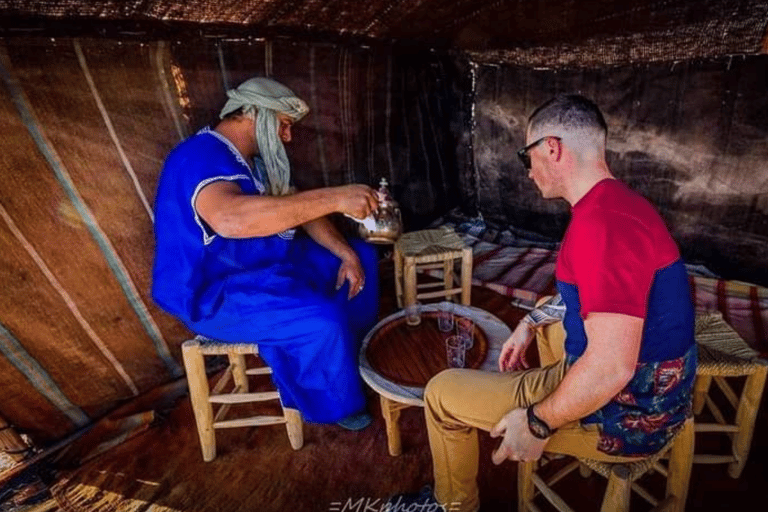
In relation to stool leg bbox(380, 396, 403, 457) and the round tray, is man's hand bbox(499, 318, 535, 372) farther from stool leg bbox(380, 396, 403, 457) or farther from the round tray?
stool leg bbox(380, 396, 403, 457)

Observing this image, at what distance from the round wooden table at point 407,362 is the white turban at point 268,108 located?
1113 mm

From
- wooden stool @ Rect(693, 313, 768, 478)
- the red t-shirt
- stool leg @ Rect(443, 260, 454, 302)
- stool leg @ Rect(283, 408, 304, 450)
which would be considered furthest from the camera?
stool leg @ Rect(443, 260, 454, 302)

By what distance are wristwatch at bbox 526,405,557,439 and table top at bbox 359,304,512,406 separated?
553 millimetres

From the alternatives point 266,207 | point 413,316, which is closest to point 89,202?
point 266,207

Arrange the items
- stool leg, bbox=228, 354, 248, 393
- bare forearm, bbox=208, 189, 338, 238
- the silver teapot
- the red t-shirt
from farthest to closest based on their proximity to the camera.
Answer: stool leg, bbox=228, 354, 248, 393
the silver teapot
bare forearm, bbox=208, 189, 338, 238
the red t-shirt

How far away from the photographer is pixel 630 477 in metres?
1.50

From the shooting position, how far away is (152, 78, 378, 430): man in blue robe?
7.30ft

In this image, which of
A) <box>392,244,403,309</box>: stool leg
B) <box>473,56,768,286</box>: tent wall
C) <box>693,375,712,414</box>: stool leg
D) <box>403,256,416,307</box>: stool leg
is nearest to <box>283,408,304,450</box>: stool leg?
<box>403,256,416,307</box>: stool leg

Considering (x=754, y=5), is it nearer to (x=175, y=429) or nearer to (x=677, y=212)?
(x=677, y=212)

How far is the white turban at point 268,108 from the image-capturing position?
8.23 ft

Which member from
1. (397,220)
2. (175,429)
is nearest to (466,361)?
(397,220)

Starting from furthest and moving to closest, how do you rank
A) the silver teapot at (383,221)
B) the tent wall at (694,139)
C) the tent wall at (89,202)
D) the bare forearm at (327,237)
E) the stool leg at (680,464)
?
the tent wall at (694,139)
the bare forearm at (327,237)
the tent wall at (89,202)
the silver teapot at (383,221)
the stool leg at (680,464)

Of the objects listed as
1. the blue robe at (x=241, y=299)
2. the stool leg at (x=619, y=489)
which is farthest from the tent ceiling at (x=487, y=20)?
the stool leg at (x=619, y=489)

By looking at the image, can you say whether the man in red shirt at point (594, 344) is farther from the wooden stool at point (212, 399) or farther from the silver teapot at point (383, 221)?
the wooden stool at point (212, 399)
